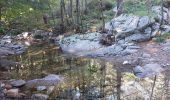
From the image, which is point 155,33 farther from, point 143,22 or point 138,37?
point 138,37

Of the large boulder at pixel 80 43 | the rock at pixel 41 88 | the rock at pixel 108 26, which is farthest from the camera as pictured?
the rock at pixel 108 26

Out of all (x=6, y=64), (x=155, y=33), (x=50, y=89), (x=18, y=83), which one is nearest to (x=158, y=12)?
(x=155, y=33)

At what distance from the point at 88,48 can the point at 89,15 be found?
741 centimetres

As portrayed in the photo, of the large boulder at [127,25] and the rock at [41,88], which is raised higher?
the large boulder at [127,25]

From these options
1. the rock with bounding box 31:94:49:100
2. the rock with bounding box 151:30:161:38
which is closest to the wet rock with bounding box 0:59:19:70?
the rock with bounding box 31:94:49:100

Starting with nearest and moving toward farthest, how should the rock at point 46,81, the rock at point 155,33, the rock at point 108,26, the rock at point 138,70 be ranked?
the rock at point 46,81, the rock at point 138,70, the rock at point 155,33, the rock at point 108,26

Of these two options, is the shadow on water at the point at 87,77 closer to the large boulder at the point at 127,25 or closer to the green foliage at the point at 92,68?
the green foliage at the point at 92,68

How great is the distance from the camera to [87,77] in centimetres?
1251

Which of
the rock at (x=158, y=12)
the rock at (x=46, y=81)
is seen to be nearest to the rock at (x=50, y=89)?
the rock at (x=46, y=81)

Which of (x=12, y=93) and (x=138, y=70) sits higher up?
(x=138, y=70)

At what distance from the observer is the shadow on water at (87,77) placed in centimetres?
1070

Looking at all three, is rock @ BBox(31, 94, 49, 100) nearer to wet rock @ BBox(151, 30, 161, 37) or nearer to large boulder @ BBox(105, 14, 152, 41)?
large boulder @ BBox(105, 14, 152, 41)

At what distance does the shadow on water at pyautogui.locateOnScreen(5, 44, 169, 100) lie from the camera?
35.1ft

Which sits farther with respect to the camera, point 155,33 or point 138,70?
point 155,33
